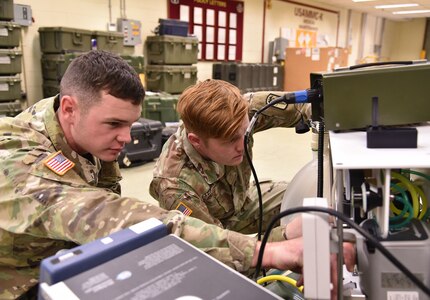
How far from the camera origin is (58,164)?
3.26ft

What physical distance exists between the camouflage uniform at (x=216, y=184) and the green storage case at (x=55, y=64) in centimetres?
315

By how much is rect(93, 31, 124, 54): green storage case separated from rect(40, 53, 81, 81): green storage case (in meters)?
0.39

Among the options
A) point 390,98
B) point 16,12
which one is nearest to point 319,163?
point 390,98

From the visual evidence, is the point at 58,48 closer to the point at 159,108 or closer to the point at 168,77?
the point at 159,108

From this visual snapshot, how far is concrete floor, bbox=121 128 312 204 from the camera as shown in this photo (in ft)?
11.0

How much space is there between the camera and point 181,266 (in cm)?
63

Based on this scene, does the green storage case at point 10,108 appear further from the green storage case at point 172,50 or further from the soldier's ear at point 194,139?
the soldier's ear at point 194,139

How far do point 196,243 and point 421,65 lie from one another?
0.57m

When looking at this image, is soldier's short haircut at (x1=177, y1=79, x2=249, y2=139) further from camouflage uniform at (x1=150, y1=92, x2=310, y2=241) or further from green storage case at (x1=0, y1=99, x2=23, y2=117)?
green storage case at (x1=0, y1=99, x2=23, y2=117)

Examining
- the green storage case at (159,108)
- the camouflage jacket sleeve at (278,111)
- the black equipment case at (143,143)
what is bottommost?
the black equipment case at (143,143)

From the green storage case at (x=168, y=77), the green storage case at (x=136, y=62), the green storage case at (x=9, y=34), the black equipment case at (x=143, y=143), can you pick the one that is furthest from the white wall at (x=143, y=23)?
the black equipment case at (x=143, y=143)

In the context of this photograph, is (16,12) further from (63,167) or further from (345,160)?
(345,160)

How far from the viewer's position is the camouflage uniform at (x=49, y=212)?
0.82 metres

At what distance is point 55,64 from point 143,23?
175cm
